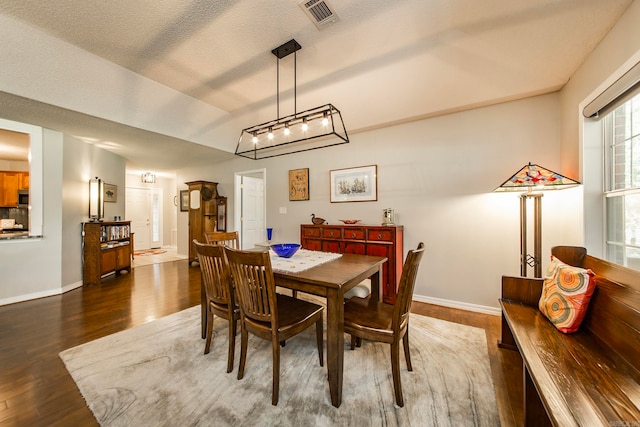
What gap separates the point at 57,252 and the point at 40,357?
234cm

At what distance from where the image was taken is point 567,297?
1.48 meters

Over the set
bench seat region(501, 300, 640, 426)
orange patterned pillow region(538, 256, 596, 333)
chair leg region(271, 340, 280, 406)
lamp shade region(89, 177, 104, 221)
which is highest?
lamp shade region(89, 177, 104, 221)

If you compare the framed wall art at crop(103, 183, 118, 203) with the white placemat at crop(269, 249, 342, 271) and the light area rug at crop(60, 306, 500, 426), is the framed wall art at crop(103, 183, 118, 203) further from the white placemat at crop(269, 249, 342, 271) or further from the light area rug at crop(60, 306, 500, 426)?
the white placemat at crop(269, 249, 342, 271)

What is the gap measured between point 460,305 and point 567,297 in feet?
5.18

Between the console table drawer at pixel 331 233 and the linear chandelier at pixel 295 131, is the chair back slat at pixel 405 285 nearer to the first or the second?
the linear chandelier at pixel 295 131

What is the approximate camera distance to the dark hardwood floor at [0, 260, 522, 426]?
143 cm

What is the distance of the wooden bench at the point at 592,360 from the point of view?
87 centimetres

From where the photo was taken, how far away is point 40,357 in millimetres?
1922

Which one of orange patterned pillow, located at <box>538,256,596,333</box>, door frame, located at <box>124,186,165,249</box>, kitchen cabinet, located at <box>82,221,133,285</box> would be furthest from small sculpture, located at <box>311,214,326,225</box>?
door frame, located at <box>124,186,165,249</box>

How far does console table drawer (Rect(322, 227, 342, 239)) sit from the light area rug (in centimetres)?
143

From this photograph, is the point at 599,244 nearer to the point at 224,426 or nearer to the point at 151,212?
the point at 224,426

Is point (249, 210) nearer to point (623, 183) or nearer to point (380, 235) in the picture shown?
point (380, 235)

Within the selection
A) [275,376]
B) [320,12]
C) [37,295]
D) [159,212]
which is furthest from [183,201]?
[275,376]

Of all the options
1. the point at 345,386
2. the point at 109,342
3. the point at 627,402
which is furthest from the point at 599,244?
the point at 109,342
